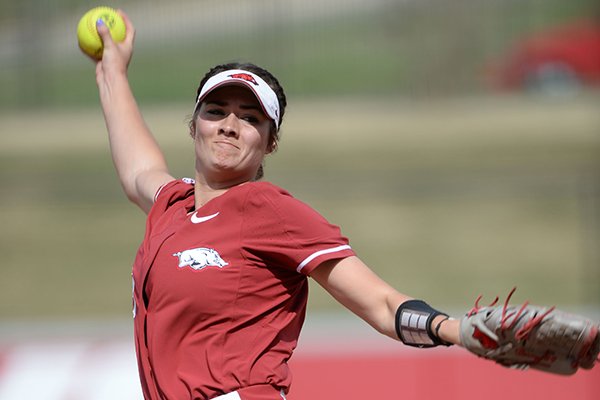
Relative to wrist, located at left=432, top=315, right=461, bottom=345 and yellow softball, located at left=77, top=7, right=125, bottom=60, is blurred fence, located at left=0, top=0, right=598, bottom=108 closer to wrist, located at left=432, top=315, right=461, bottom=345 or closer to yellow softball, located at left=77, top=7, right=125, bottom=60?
yellow softball, located at left=77, top=7, right=125, bottom=60

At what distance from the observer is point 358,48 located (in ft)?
51.0

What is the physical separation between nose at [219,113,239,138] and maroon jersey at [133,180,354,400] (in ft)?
0.56

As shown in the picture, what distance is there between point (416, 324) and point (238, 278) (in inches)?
20.7

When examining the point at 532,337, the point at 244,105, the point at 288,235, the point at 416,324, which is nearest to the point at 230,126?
the point at 244,105

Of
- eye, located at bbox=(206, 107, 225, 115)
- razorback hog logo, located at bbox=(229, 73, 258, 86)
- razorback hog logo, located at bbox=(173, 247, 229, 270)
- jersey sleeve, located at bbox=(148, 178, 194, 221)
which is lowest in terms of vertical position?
razorback hog logo, located at bbox=(173, 247, 229, 270)

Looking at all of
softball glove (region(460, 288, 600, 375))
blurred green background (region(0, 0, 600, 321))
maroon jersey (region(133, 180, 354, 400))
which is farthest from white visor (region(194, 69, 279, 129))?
blurred green background (region(0, 0, 600, 321))

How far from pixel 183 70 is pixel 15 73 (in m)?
2.50

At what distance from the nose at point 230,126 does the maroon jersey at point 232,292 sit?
17 cm

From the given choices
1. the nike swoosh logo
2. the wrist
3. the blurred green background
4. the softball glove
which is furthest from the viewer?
the blurred green background

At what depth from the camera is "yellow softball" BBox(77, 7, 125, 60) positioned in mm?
3893

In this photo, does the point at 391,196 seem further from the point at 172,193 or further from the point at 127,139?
the point at 172,193

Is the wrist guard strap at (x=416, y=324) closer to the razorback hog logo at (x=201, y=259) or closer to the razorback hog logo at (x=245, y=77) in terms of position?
the razorback hog logo at (x=201, y=259)

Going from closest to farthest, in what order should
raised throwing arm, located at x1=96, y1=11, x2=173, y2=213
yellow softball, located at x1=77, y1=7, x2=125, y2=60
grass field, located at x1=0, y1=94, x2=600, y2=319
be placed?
1. raised throwing arm, located at x1=96, y1=11, x2=173, y2=213
2. yellow softball, located at x1=77, y1=7, x2=125, y2=60
3. grass field, located at x1=0, y1=94, x2=600, y2=319

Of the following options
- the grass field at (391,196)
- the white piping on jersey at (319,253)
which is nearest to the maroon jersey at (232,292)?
the white piping on jersey at (319,253)
